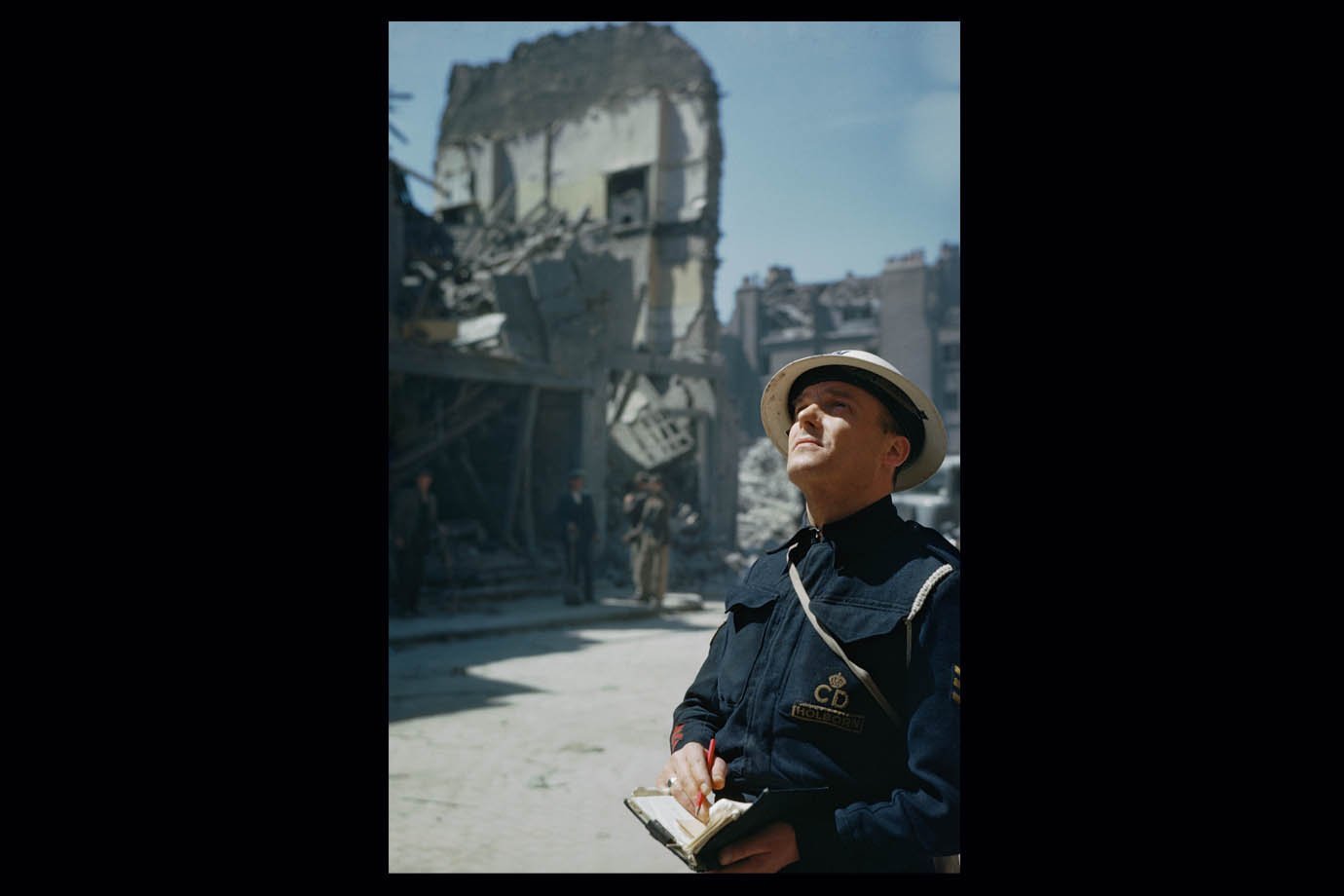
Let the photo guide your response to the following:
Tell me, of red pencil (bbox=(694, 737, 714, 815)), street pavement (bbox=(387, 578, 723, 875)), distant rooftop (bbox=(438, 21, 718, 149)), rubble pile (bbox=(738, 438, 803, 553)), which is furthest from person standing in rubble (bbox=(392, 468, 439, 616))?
distant rooftop (bbox=(438, 21, 718, 149))

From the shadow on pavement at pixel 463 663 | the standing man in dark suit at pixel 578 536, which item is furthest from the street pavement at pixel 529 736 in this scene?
the standing man in dark suit at pixel 578 536

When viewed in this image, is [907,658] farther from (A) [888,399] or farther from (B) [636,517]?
(B) [636,517]

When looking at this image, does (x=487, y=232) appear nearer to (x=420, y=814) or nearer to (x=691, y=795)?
(x=420, y=814)

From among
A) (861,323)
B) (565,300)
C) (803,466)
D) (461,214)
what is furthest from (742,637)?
(861,323)

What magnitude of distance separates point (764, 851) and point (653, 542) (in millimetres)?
10706

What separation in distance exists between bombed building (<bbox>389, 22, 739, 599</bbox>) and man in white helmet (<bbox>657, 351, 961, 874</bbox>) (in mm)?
10264

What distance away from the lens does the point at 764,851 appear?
4.96 feet

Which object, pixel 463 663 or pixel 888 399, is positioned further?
pixel 463 663

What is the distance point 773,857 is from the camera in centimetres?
151

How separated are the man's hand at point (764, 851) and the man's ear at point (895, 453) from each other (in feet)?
2.09

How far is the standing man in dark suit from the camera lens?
11922 millimetres

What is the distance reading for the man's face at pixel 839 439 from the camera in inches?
63.0
